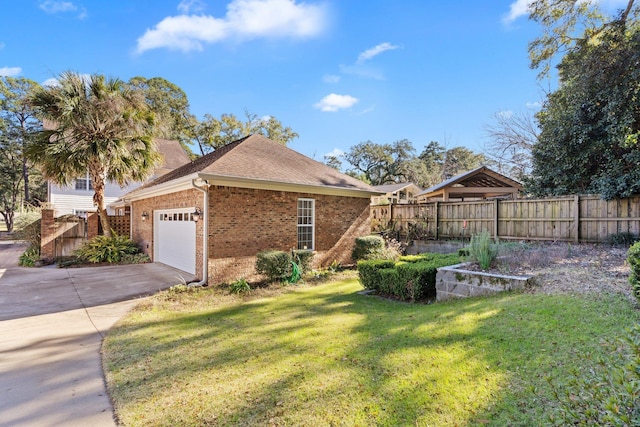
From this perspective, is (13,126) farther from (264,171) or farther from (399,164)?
(399,164)

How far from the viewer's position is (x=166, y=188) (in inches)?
416

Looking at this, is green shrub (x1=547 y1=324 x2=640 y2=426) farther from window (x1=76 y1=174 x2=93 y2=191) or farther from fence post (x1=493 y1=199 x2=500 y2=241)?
window (x1=76 y1=174 x2=93 y2=191)

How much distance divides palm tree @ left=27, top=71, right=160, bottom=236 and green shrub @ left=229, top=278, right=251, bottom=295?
7.91 meters

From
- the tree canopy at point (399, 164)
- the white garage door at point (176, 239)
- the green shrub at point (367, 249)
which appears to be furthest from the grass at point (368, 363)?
the tree canopy at point (399, 164)

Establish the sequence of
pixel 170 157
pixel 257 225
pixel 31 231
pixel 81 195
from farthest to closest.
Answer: pixel 170 157
pixel 81 195
pixel 31 231
pixel 257 225

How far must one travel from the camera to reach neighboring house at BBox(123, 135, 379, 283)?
28.6 feet

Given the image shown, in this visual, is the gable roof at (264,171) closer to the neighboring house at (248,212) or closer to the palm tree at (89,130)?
the neighboring house at (248,212)

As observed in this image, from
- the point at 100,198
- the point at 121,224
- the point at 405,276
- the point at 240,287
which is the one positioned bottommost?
the point at 240,287

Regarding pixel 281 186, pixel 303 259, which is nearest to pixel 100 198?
pixel 281 186

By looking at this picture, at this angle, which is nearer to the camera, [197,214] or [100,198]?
[197,214]

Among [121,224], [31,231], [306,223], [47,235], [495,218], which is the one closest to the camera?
[306,223]

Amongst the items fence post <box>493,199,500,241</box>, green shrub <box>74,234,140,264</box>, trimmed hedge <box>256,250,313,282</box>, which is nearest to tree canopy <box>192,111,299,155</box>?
green shrub <box>74,234,140,264</box>

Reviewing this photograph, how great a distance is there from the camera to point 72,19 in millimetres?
10203

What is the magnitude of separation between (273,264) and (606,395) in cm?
760
